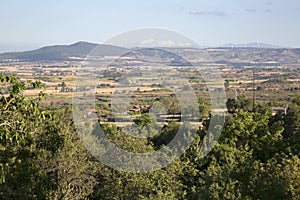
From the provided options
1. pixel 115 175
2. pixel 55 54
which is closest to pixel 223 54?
pixel 55 54

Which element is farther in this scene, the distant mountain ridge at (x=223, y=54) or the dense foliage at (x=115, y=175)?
the distant mountain ridge at (x=223, y=54)

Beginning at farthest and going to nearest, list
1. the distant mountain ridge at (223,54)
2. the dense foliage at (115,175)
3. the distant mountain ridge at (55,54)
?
the distant mountain ridge at (55,54) < the distant mountain ridge at (223,54) < the dense foliage at (115,175)

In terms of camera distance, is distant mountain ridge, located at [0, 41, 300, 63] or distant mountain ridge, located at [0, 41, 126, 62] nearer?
distant mountain ridge, located at [0, 41, 300, 63]

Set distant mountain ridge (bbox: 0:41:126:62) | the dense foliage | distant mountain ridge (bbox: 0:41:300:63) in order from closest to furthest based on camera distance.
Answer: the dense foliage
distant mountain ridge (bbox: 0:41:300:63)
distant mountain ridge (bbox: 0:41:126:62)

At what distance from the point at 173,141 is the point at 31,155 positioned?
1445 cm

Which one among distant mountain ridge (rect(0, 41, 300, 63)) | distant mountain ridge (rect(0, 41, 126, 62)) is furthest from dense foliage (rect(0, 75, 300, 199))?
distant mountain ridge (rect(0, 41, 126, 62))

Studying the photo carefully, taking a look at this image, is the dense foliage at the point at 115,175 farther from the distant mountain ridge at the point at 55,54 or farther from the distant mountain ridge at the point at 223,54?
the distant mountain ridge at the point at 55,54

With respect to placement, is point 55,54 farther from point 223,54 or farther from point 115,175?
point 115,175

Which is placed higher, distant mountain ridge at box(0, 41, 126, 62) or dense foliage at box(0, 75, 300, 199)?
distant mountain ridge at box(0, 41, 126, 62)

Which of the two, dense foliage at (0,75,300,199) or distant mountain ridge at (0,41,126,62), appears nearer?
dense foliage at (0,75,300,199)

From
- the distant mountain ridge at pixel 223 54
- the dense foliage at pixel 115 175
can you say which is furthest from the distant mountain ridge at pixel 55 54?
the dense foliage at pixel 115 175

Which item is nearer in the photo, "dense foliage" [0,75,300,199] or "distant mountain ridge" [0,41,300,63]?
"dense foliage" [0,75,300,199]

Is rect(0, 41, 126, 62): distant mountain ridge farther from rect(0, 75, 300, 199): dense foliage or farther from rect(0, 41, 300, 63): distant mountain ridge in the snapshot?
rect(0, 75, 300, 199): dense foliage

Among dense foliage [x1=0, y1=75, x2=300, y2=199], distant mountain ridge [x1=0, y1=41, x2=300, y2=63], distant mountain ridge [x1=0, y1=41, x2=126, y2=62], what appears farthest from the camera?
distant mountain ridge [x1=0, y1=41, x2=126, y2=62]
